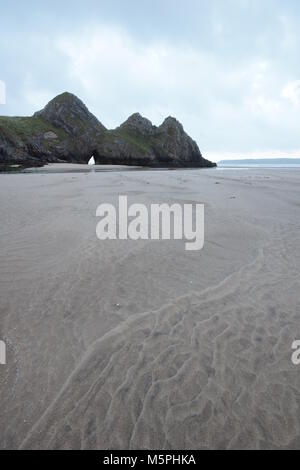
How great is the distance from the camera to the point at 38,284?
15.7ft

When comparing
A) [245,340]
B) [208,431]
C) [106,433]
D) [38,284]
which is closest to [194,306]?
[245,340]

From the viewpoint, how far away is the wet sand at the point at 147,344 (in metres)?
2.51

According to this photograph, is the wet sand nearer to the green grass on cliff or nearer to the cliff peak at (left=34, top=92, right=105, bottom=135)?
the green grass on cliff

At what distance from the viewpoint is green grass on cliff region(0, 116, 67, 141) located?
5725 cm

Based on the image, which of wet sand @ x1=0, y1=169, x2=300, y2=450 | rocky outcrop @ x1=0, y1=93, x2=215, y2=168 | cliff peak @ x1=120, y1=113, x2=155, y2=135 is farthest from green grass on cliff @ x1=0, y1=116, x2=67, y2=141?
wet sand @ x1=0, y1=169, x2=300, y2=450

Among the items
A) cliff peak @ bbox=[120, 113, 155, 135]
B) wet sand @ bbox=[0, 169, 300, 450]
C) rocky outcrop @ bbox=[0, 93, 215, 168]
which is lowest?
wet sand @ bbox=[0, 169, 300, 450]

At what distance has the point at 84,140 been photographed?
7331cm

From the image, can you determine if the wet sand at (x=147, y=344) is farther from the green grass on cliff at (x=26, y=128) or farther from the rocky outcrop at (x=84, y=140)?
the green grass on cliff at (x=26, y=128)

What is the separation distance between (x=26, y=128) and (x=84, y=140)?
1486 centimetres

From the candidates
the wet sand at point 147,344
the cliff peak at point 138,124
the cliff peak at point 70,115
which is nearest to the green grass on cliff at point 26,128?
the cliff peak at point 70,115

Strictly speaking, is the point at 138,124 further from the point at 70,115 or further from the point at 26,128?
the point at 26,128

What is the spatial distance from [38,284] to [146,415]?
3.04m

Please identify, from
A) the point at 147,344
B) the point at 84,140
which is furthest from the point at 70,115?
the point at 147,344

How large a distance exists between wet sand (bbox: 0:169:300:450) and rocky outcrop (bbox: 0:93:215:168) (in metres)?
52.7
